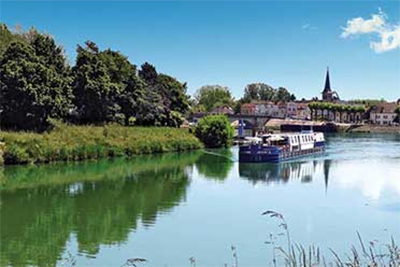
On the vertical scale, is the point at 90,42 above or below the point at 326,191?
above

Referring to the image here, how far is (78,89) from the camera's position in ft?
112

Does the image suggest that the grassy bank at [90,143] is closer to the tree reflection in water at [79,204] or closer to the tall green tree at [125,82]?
the tree reflection in water at [79,204]

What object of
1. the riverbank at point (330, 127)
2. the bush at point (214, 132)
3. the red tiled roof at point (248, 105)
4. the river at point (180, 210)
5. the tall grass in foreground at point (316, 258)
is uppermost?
the red tiled roof at point (248, 105)

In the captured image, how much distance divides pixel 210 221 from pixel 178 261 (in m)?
4.12

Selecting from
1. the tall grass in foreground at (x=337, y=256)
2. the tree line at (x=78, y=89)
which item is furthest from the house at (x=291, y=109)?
the tall grass in foreground at (x=337, y=256)

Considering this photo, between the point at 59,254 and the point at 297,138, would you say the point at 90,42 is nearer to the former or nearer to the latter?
the point at 297,138

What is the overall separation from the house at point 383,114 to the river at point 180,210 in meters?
71.9

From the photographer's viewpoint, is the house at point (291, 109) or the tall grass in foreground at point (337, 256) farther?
the house at point (291, 109)

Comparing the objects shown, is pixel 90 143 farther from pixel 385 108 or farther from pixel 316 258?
pixel 385 108

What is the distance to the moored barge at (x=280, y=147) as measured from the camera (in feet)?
105

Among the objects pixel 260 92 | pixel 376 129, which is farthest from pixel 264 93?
pixel 376 129

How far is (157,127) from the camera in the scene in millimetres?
39688

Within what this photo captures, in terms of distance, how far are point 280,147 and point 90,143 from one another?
37.4 ft

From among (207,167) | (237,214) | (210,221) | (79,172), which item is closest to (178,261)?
(210,221)
